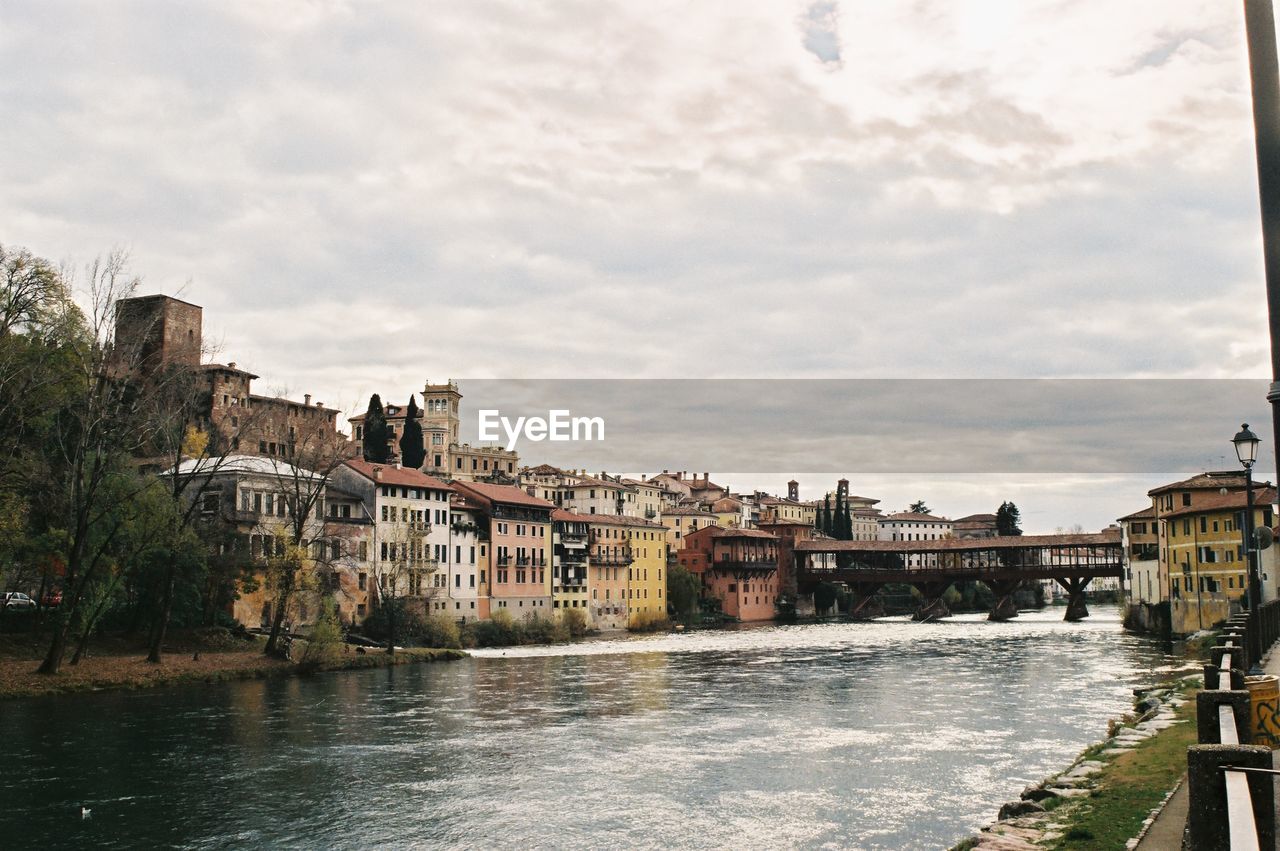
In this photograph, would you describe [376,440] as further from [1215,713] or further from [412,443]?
[1215,713]

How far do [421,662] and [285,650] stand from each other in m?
6.90

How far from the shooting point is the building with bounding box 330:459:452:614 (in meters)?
60.6

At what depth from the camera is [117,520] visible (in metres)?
38.6

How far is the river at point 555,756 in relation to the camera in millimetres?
17031

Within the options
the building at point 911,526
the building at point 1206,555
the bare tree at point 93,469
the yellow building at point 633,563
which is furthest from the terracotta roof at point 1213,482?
the building at point 911,526

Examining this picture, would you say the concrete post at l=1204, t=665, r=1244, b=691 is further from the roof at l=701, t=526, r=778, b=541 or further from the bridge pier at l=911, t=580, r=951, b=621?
the roof at l=701, t=526, r=778, b=541

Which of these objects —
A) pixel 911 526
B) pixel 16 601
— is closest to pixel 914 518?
pixel 911 526

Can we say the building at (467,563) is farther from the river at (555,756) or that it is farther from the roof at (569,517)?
the river at (555,756)

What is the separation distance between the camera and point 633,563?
87938 millimetres

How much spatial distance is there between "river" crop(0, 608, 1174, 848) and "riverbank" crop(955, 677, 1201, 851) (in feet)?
5.69

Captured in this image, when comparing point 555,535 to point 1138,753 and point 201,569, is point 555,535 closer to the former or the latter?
point 201,569

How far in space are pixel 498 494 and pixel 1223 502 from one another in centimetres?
4335

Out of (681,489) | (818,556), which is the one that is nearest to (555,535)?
(818,556)

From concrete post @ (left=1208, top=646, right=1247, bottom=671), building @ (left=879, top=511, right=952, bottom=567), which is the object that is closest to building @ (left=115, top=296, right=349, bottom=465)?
concrete post @ (left=1208, top=646, right=1247, bottom=671)
